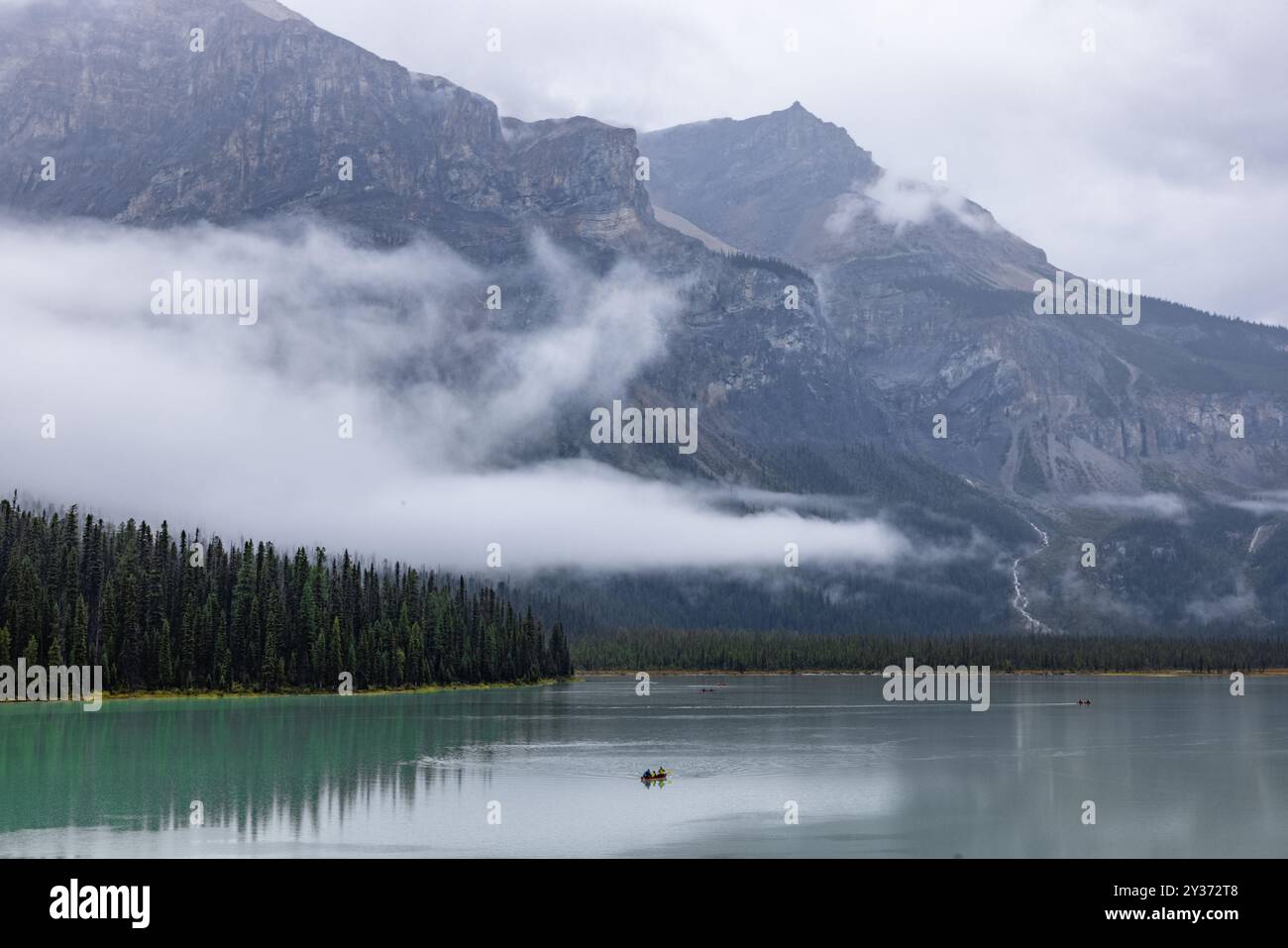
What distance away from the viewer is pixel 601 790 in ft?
358

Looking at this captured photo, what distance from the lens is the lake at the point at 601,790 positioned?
274ft

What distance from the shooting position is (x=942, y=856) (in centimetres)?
7975

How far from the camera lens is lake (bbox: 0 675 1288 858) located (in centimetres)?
8344
